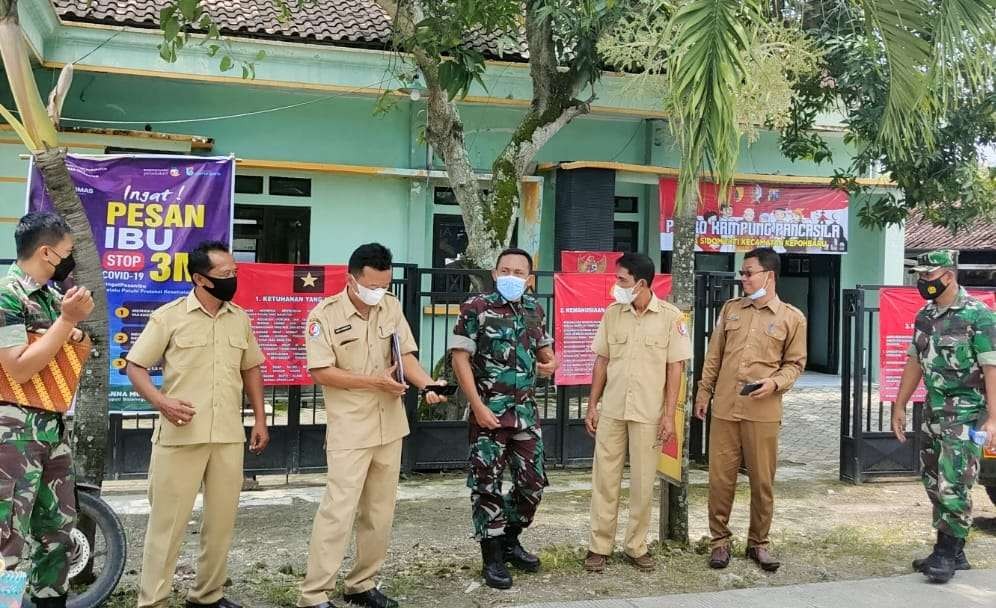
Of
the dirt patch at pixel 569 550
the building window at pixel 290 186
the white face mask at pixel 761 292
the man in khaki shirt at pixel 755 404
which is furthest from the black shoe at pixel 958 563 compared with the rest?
the building window at pixel 290 186

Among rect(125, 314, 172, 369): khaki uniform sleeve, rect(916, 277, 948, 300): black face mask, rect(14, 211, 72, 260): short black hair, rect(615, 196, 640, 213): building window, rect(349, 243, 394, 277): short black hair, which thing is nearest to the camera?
rect(14, 211, 72, 260): short black hair

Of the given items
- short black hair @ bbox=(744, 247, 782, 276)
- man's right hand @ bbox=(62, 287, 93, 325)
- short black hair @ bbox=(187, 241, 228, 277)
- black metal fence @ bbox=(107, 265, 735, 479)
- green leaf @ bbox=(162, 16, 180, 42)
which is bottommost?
black metal fence @ bbox=(107, 265, 735, 479)

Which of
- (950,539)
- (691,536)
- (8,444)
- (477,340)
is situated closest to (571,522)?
(691,536)

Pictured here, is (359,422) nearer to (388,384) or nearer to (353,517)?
(388,384)

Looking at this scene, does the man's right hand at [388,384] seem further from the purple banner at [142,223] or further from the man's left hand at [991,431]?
the man's left hand at [991,431]

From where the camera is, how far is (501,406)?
484cm

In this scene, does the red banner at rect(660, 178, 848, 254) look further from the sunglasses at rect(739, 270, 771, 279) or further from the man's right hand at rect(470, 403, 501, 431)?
the man's right hand at rect(470, 403, 501, 431)

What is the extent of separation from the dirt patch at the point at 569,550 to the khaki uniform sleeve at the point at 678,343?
1.25 metres

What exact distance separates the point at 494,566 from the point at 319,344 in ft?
5.35

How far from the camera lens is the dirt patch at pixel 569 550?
4.72m

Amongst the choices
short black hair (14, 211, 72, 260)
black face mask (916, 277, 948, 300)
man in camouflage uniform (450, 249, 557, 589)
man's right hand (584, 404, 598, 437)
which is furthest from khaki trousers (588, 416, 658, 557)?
short black hair (14, 211, 72, 260)

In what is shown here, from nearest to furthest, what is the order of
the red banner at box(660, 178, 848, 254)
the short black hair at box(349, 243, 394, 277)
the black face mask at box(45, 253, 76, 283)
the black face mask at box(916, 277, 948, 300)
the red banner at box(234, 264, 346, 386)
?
the black face mask at box(45, 253, 76, 283) < the short black hair at box(349, 243, 394, 277) < the black face mask at box(916, 277, 948, 300) < the red banner at box(234, 264, 346, 386) < the red banner at box(660, 178, 848, 254)

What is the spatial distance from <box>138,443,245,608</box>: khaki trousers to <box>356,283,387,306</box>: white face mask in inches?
37.0

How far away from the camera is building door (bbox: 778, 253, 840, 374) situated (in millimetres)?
15477
